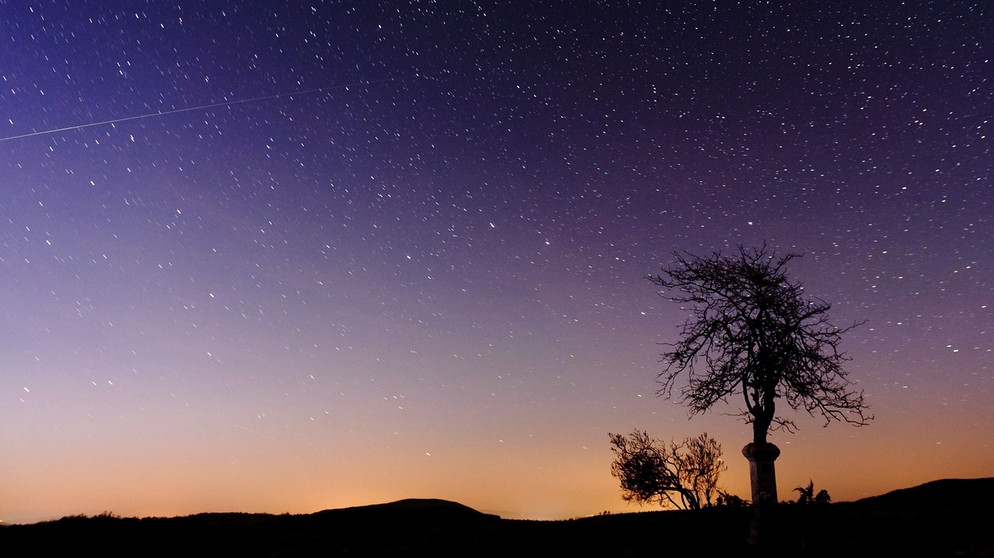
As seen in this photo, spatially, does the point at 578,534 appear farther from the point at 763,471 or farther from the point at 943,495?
the point at 943,495

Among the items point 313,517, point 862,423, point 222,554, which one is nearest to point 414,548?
point 222,554

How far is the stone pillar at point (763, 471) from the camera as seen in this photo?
661 inches

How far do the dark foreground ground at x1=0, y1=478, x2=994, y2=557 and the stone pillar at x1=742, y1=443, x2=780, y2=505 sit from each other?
1.84 ft

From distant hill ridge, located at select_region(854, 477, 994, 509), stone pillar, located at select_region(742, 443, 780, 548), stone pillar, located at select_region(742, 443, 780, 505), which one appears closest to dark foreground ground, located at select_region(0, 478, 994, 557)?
distant hill ridge, located at select_region(854, 477, 994, 509)

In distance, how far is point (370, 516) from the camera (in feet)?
69.0

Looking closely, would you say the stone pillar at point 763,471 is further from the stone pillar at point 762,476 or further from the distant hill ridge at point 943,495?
the distant hill ridge at point 943,495

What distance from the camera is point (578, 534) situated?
55.9 ft

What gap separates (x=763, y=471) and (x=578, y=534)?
194 inches

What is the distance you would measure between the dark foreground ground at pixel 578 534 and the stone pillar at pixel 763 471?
56cm

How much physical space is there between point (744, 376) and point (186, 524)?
53.7 ft

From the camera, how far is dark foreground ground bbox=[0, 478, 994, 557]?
1473 centimetres

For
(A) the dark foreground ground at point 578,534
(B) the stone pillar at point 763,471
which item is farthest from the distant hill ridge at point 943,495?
(B) the stone pillar at point 763,471

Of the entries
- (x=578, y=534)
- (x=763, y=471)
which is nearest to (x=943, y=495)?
(x=763, y=471)

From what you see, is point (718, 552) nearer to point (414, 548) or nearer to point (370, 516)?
point (414, 548)
